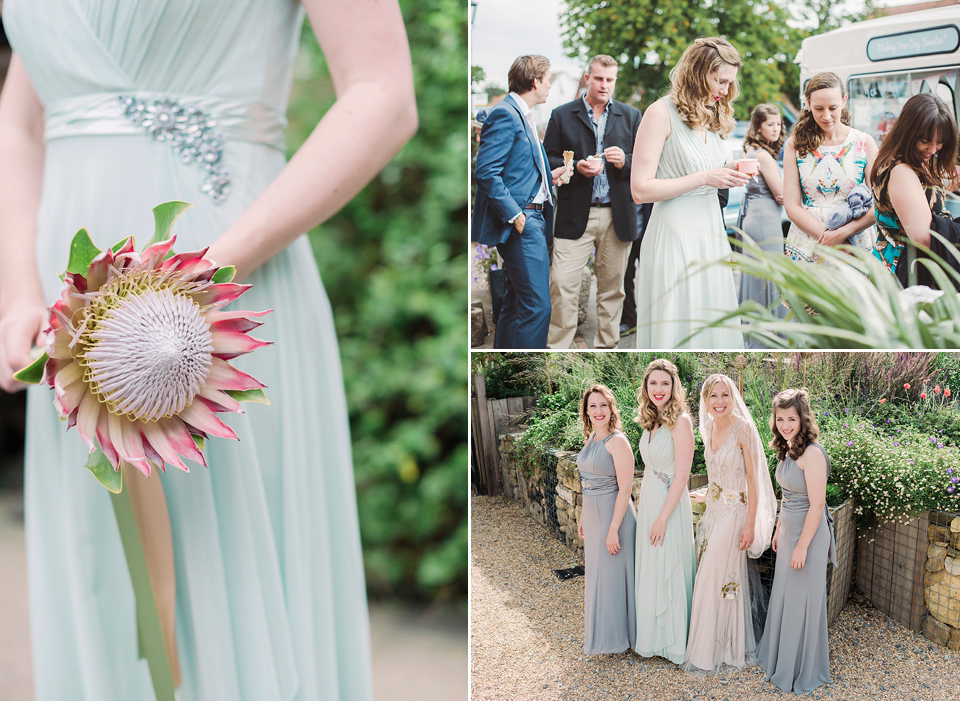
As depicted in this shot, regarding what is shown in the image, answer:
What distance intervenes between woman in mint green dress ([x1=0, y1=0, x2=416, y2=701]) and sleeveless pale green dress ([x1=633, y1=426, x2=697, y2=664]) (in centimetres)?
86

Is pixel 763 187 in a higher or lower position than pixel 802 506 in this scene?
higher

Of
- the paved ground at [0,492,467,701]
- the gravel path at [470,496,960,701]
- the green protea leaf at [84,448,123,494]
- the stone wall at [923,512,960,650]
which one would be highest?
the green protea leaf at [84,448,123,494]

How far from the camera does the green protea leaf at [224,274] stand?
85cm

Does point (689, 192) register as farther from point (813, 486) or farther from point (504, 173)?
point (813, 486)

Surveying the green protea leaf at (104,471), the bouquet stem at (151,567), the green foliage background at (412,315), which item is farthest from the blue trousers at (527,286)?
the green protea leaf at (104,471)

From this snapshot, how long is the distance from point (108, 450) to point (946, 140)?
4.87 ft

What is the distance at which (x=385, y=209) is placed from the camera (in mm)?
2609

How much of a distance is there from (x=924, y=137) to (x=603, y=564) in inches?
44.2

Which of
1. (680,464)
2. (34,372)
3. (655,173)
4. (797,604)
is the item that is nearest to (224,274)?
(34,372)

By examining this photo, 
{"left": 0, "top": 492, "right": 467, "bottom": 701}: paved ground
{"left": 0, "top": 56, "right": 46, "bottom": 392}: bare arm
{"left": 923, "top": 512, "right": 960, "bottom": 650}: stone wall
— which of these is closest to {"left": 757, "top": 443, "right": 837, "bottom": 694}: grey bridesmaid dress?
{"left": 923, "top": 512, "right": 960, "bottom": 650}: stone wall

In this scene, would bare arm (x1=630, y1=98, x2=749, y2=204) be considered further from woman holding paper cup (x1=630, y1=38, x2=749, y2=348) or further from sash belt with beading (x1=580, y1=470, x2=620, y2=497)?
sash belt with beading (x1=580, y1=470, x2=620, y2=497)

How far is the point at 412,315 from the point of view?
256 cm

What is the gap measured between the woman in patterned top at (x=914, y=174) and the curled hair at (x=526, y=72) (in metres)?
0.68

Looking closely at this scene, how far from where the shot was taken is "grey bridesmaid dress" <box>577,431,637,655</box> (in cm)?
174
